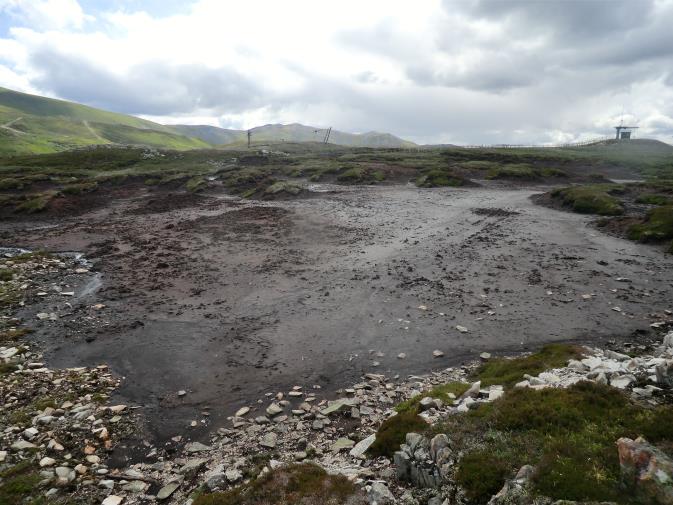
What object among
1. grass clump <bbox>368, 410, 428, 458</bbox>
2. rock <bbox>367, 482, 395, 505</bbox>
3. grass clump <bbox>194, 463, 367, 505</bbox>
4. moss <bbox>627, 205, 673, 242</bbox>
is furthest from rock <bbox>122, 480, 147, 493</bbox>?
moss <bbox>627, 205, 673, 242</bbox>

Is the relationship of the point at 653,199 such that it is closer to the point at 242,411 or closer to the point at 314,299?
the point at 314,299

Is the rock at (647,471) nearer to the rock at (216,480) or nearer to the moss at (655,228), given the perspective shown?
the rock at (216,480)

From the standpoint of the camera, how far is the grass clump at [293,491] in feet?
27.7

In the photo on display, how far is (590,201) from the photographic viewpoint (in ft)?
160

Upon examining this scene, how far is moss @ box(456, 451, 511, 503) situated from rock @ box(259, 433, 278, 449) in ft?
19.9

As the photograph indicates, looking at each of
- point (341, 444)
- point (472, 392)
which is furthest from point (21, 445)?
point (472, 392)

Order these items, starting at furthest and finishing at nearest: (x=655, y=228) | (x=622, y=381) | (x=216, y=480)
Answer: (x=655, y=228) < (x=216, y=480) < (x=622, y=381)

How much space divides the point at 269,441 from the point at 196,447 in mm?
2204

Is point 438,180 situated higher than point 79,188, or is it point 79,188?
point 438,180

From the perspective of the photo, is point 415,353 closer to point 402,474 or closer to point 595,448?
point 402,474

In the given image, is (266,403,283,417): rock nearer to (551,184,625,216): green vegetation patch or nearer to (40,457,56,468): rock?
(40,457,56,468): rock

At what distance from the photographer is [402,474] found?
29.2 feet

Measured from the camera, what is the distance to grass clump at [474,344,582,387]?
1323cm

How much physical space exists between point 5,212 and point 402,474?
190 ft
